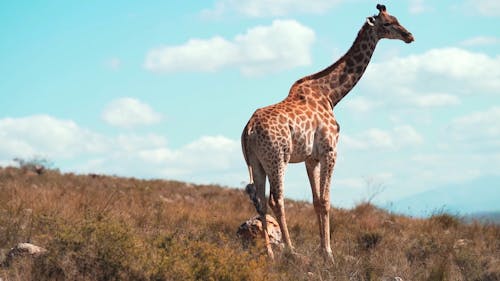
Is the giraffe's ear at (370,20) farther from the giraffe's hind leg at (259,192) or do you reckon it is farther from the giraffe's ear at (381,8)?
the giraffe's hind leg at (259,192)

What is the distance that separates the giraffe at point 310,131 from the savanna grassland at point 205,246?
2.52 ft

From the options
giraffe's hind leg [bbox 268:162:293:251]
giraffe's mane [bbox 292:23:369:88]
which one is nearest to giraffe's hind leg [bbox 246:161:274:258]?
giraffe's hind leg [bbox 268:162:293:251]

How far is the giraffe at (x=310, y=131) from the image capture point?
372 inches

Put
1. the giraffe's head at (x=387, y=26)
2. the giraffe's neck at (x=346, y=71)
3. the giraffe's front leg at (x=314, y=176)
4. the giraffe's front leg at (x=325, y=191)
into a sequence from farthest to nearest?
1. the giraffe's head at (x=387, y=26)
2. the giraffe's neck at (x=346, y=71)
3. the giraffe's front leg at (x=314, y=176)
4. the giraffe's front leg at (x=325, y=191)

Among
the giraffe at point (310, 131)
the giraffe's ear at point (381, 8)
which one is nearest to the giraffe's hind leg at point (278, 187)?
the giraffe at point (310, 131)

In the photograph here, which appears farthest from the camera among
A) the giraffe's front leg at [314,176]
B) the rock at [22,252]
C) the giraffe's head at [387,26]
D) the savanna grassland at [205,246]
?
the giraffe's head at [387,26]

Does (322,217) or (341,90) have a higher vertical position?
(341,90)

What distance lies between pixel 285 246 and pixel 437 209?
25.9 ft

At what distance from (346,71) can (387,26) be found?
3.65ft

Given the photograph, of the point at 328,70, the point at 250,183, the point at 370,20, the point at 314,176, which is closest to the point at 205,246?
the point at 250,183

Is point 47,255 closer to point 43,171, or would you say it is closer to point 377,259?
point 377,259

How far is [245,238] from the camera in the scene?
10.8 metres

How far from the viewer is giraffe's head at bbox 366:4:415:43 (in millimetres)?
11484

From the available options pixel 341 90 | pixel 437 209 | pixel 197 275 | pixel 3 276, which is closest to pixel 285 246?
pixel 197 275
